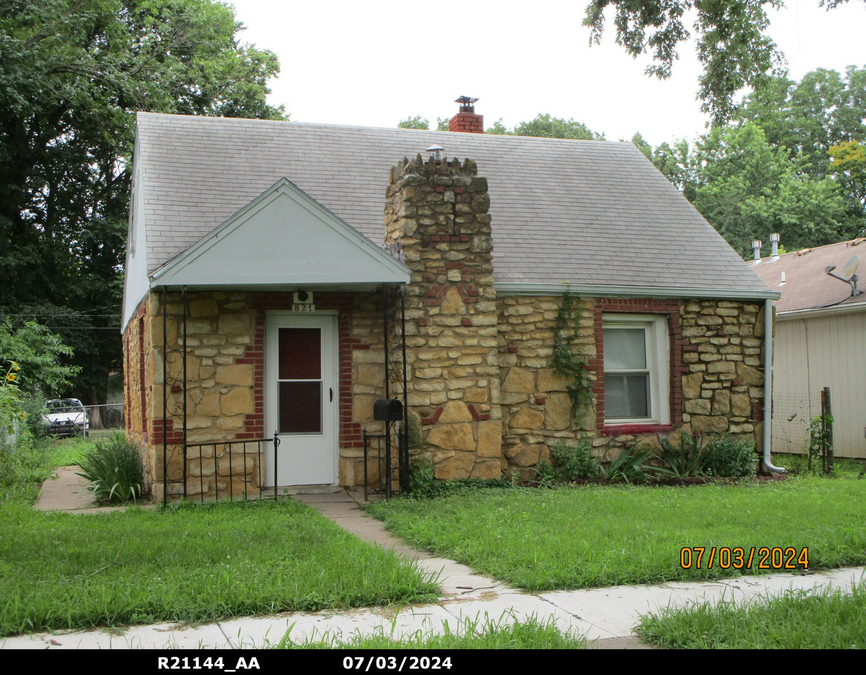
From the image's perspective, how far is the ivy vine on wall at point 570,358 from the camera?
409 inches

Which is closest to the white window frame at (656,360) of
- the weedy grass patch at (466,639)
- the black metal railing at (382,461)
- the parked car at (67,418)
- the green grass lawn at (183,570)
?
the black metal railing at (382,461)

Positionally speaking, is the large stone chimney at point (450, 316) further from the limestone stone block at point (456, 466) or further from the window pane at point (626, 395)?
the window pane at point (626, 395)

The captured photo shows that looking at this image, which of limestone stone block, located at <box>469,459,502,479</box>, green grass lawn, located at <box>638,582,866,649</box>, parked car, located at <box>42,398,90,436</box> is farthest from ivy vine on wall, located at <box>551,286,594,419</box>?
parked car, located at <box>42,398,90,436</box>

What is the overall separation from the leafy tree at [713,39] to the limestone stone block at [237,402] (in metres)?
5.68

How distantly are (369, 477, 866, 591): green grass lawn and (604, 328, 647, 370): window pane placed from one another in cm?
222

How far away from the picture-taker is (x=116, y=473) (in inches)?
367

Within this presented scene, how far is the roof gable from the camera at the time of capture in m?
8.12

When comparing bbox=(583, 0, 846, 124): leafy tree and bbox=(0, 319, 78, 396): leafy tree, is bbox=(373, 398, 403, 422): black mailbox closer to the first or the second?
bbox=(583, 0, 846, 124): leafy tree

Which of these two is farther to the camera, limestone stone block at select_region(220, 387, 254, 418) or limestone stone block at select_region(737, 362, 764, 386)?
limestone stone block at select_region(737, 362, 764, 386)

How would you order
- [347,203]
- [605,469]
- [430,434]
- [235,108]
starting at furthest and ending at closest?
1. [235,108]
2. [347,203]
3. [605,469]
4. [430,434]
